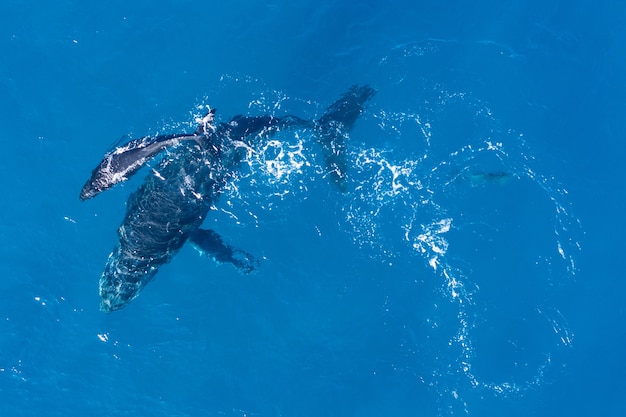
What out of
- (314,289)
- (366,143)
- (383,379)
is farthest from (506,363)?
(366,143)

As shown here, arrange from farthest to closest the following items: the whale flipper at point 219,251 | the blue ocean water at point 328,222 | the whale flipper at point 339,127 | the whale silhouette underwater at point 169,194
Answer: the whale flipper at point 339,127, the whale flipper at point 219,251, the blue ocean water at point 328,222, the whale silhouette underwater at point 169,194

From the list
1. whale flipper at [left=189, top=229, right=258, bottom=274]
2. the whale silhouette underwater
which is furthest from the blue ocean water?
the whale silhouette underwater

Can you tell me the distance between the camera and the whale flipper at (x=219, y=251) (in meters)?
44.2

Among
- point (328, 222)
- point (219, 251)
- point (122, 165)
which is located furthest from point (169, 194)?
point (328, 222)

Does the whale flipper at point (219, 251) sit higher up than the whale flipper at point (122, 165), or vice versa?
the whale flipper at point (122, 165)

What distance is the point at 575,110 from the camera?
160 ft

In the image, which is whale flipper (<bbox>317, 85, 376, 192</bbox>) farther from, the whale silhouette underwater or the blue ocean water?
the blue ocean water

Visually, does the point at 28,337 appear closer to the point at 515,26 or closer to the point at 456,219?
the point at 456,219

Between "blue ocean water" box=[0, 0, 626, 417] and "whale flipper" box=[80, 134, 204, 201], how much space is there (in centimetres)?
210

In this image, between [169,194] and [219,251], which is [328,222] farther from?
[169,194]

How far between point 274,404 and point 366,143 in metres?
18.0

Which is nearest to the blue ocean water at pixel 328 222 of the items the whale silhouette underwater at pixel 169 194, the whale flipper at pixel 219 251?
the whale flipper at pixel 219 251

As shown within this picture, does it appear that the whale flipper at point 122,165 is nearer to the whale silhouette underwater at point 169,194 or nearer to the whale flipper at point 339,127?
the whale silhouette underwater at point 169,194

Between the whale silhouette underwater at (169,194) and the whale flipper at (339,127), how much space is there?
0.50ft
